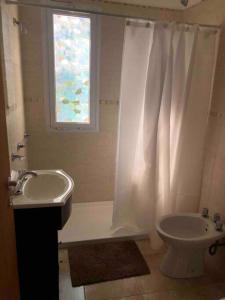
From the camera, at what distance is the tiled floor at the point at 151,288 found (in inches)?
65.4

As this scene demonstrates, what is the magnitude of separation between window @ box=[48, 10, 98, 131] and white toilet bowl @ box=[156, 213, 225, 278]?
137 cm

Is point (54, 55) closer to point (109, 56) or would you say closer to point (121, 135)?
point (109, 56)

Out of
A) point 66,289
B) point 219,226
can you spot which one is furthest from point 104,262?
point 219,226

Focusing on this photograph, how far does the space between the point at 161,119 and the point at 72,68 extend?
1.17 m

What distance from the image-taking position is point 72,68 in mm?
2473

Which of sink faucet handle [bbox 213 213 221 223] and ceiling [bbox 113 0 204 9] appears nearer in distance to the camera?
sink faucet handle [bbox 213 213 221 223]

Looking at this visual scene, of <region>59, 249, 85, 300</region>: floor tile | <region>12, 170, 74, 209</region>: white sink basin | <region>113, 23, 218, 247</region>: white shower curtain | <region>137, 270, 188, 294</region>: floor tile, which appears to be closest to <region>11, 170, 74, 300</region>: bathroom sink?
<region>12, 170, 74, 209</region>: white sink basin

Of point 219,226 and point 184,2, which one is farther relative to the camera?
point 184,2

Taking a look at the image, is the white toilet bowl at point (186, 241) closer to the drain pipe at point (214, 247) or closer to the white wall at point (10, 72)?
the drain pipe at point (214, 247)

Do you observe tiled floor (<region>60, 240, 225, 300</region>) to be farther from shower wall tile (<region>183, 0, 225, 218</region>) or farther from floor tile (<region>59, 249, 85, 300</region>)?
shower wall tile (<region>183, 0, 225, 218</region>)

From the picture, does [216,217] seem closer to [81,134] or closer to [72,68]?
[81,134]

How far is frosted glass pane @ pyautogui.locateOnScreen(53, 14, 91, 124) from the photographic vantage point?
237 centimetres

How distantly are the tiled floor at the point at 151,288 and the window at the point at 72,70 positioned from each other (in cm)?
153

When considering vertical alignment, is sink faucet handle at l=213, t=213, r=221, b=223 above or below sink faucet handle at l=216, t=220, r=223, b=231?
above
